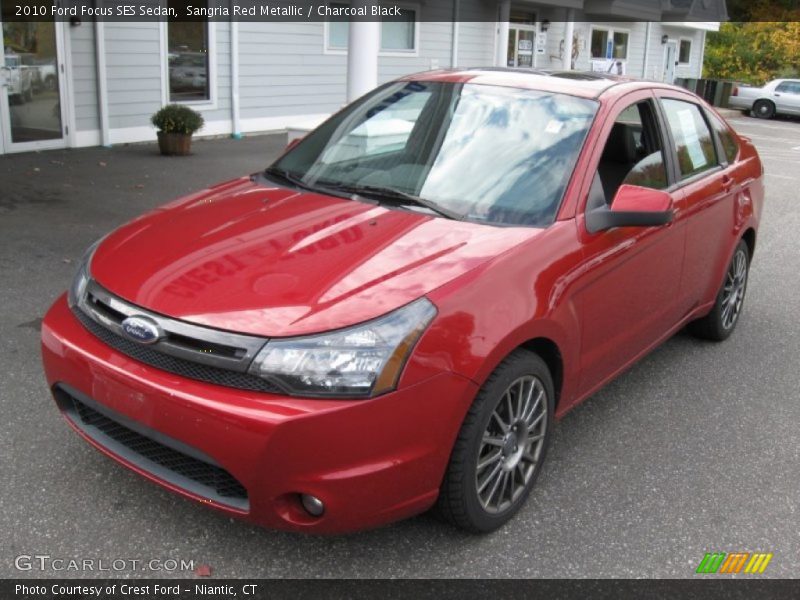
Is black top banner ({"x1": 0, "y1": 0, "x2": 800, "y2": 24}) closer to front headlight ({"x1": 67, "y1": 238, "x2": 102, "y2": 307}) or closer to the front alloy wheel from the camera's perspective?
front headlight ({"x1": 67, "y1": 238, "x2": 102, "y2": 307})

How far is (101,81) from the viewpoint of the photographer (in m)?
11.9

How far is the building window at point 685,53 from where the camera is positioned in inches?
1265

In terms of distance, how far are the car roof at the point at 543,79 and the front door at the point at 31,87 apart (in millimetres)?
8596

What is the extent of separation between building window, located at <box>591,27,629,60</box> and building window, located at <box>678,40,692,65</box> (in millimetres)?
5261

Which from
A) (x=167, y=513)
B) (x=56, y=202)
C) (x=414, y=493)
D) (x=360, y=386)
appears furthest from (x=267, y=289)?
(x=56, y=202)

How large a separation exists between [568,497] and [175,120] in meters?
9.90

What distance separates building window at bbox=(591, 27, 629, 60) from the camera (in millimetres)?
26406

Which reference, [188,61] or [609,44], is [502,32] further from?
[188,61]

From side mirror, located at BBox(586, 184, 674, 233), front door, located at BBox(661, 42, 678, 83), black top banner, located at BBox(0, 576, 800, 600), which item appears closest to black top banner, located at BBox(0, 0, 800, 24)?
front door, located at BBox(661, 42, 678, 83)

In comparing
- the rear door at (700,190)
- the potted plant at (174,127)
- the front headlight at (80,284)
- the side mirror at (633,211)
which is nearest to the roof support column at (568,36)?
the potted plant at (174,127)

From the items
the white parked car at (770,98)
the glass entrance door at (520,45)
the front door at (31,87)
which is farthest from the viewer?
the white parked car at (770,98)

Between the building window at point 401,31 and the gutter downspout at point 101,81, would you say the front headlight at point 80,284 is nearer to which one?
the gutter downspout at point 101,81

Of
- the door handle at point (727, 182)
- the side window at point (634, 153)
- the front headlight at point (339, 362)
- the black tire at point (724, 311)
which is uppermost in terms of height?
the side window at point (634, 153)

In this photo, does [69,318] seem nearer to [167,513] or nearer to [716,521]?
[167,513]
